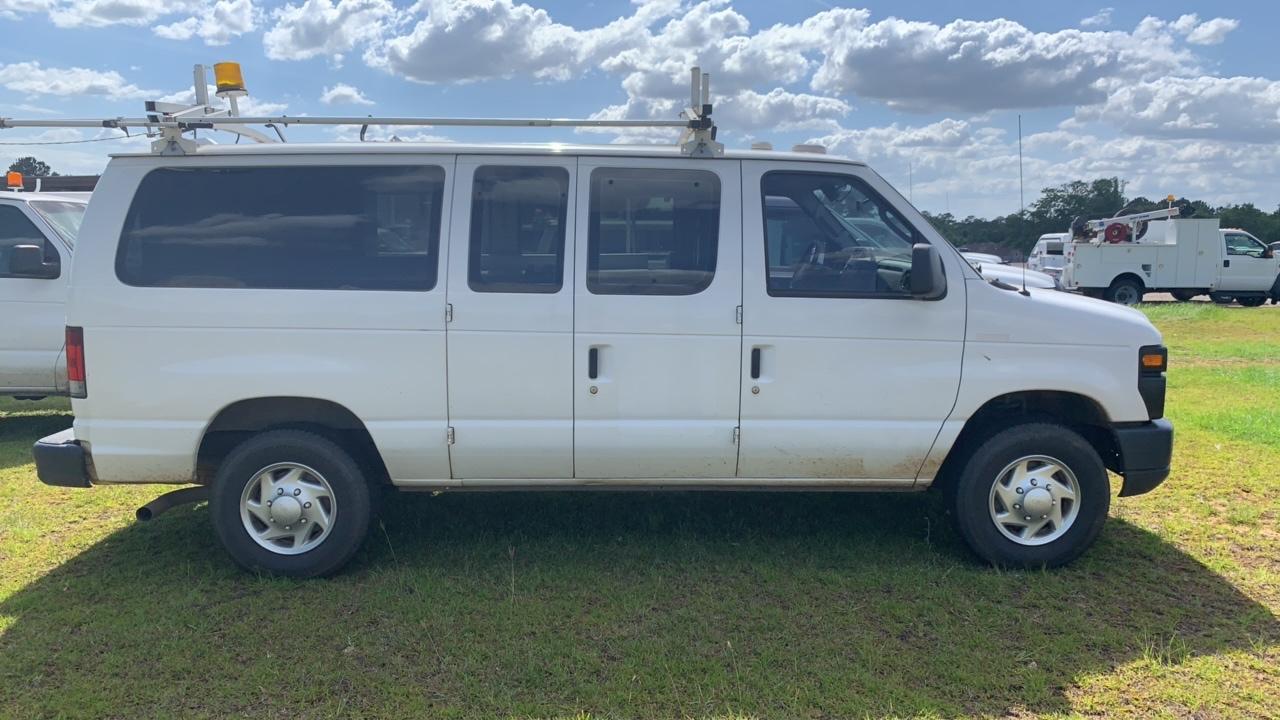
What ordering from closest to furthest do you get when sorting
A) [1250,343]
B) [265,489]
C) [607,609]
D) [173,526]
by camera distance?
[607,609] < [265,489] < [173,526] < [1250,343]

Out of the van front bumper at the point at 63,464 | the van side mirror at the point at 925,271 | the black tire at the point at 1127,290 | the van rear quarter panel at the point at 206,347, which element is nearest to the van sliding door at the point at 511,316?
the van rear quarter panel at the point at 206,347

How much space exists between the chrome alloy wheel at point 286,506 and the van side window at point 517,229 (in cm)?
127

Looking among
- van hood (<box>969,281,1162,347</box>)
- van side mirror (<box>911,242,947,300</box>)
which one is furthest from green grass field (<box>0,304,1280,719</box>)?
van side mirror (<box>911,242,947,300</box>)

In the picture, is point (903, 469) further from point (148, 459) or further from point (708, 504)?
point (148, 459)

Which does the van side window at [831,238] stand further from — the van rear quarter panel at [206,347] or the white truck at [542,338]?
the van rear quarter panel at [206,347]

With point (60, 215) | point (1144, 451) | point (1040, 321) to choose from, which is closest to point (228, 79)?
point (60, 215)

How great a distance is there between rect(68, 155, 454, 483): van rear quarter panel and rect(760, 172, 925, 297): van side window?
160 cm

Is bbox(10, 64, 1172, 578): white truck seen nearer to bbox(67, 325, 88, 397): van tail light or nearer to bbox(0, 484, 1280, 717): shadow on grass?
bbox(67, 325, 88, 397): van tail light

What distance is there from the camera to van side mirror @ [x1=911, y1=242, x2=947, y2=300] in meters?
4.32

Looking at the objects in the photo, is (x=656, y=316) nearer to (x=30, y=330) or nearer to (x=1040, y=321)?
(x=1040, y=321)

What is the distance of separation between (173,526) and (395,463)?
1831mm

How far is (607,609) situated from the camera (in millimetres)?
4238

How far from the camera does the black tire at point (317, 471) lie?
4.48 meters

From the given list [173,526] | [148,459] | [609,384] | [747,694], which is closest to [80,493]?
[173,526]
